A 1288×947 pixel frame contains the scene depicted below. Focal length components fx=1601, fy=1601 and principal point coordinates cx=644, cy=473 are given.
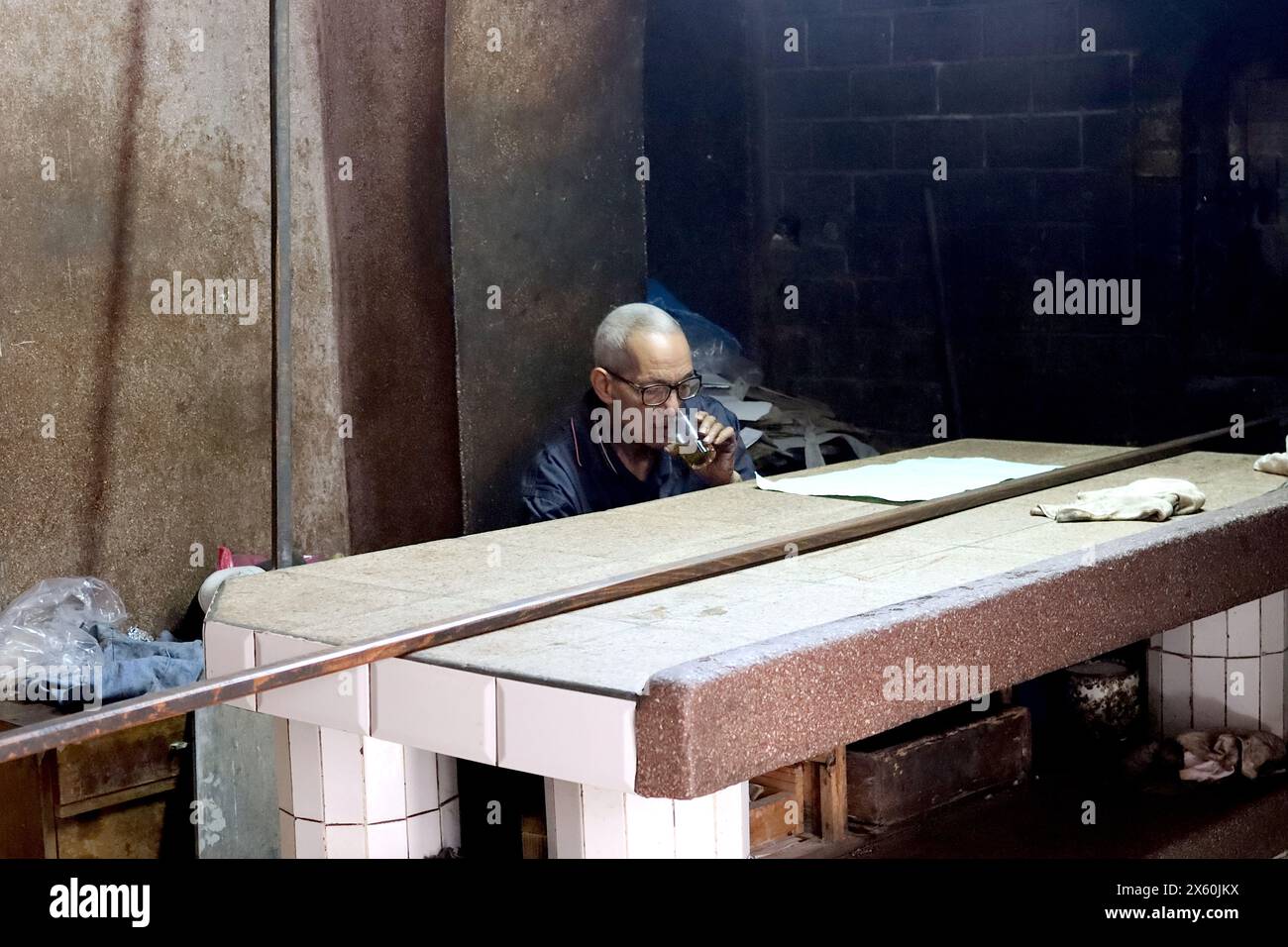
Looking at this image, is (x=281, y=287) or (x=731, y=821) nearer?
(x=731, y=821)

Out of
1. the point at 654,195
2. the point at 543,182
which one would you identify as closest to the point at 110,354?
the point at 543,182

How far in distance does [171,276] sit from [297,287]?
0.36 m

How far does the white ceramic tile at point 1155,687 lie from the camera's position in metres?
3.11

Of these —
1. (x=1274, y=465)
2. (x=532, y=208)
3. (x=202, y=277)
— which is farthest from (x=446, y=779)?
(x=532, y=208)

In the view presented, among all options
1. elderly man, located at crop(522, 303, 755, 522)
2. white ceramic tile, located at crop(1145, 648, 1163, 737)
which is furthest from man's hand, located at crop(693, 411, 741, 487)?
white ceramic tile, located at crop(1145, 648, 1163, 737)

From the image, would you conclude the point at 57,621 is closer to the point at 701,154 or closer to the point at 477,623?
the point at 477,623

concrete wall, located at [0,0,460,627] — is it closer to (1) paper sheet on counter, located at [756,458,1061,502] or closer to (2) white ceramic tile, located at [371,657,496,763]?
(1) paper sheet on counter, located at [756,458,1061,502]

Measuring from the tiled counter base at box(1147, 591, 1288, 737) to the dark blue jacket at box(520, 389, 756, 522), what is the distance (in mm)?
1055

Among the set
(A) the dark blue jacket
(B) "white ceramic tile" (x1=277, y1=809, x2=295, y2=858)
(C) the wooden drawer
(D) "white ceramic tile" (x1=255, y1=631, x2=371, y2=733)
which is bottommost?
(C) the wooden drawer

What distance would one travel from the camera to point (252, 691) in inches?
69.2

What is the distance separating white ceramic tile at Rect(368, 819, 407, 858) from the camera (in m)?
2.03

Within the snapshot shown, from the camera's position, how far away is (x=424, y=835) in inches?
81.4

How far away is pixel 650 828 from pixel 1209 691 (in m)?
1.56

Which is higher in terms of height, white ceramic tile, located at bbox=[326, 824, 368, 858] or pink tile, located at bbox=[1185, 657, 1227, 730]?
white ceramic tile, located at bbox=[326, 824, 368, 858]
